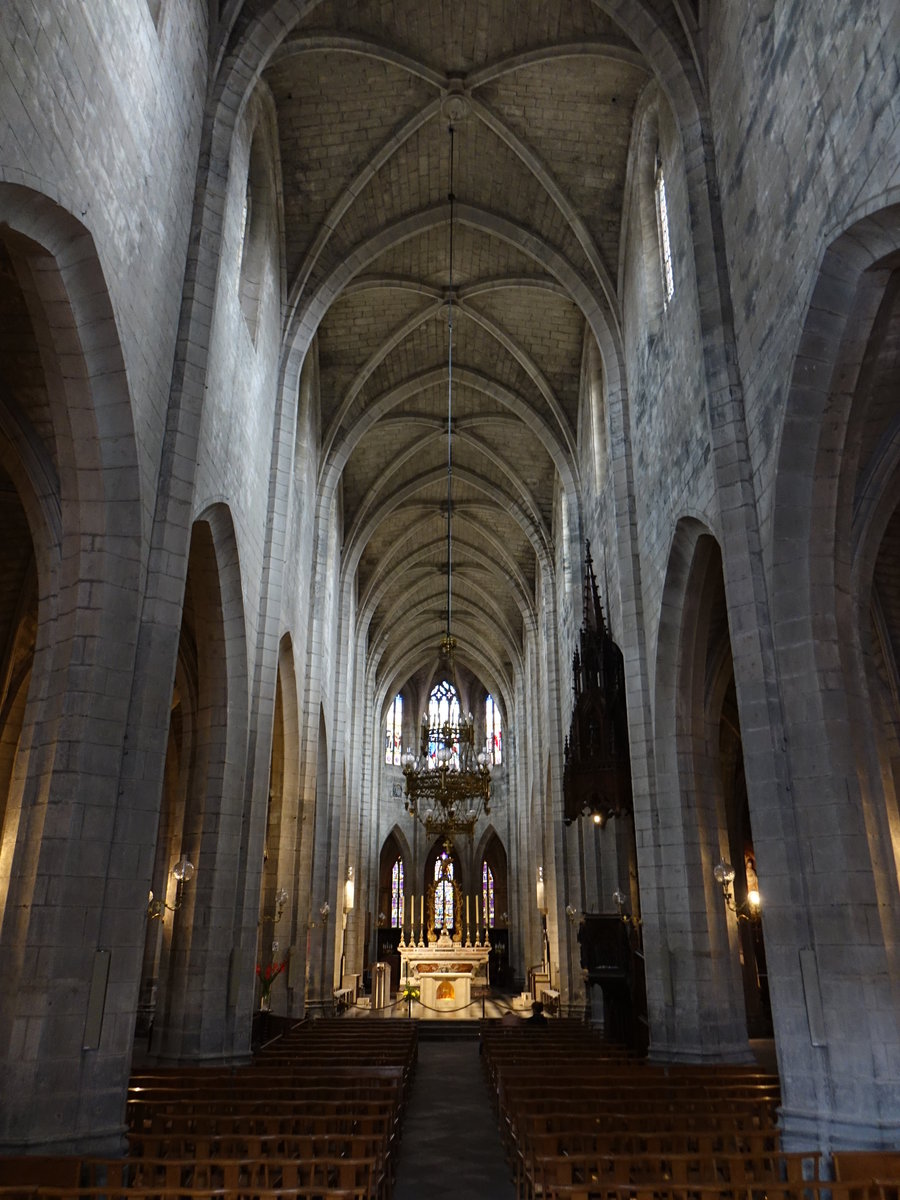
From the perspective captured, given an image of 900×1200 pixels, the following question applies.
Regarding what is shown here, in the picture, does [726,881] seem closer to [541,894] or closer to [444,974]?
[444,974]

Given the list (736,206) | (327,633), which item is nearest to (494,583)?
(327,633)

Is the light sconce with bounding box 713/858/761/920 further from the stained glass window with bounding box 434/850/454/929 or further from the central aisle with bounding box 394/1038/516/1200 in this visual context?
the stained glass window with bounding box 434/850/454/929

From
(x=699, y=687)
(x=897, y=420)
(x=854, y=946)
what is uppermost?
(x=897, y=420)

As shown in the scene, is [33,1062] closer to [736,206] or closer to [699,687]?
[699,687]

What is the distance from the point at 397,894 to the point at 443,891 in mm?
2369

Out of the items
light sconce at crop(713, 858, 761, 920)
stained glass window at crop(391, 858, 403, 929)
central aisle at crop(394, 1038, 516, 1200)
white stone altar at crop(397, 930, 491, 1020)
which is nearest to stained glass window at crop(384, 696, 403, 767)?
stained glass window at crop(391, 858, 403, 929)

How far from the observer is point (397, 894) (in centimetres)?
4522

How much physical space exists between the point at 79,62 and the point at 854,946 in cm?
1034

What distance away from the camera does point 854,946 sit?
8.09m

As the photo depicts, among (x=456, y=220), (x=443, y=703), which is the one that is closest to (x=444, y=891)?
(x=443, y=703)

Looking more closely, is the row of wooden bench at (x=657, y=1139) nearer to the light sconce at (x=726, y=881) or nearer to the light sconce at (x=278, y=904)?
the light sconce at (x=726, y=881)

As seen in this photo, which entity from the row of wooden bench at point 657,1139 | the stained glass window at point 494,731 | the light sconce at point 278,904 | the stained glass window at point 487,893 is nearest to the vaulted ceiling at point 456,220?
the light sconce at point 278,904

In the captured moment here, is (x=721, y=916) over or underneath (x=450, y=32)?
underneath

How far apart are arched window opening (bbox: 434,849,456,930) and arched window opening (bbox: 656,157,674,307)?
36.5 m
